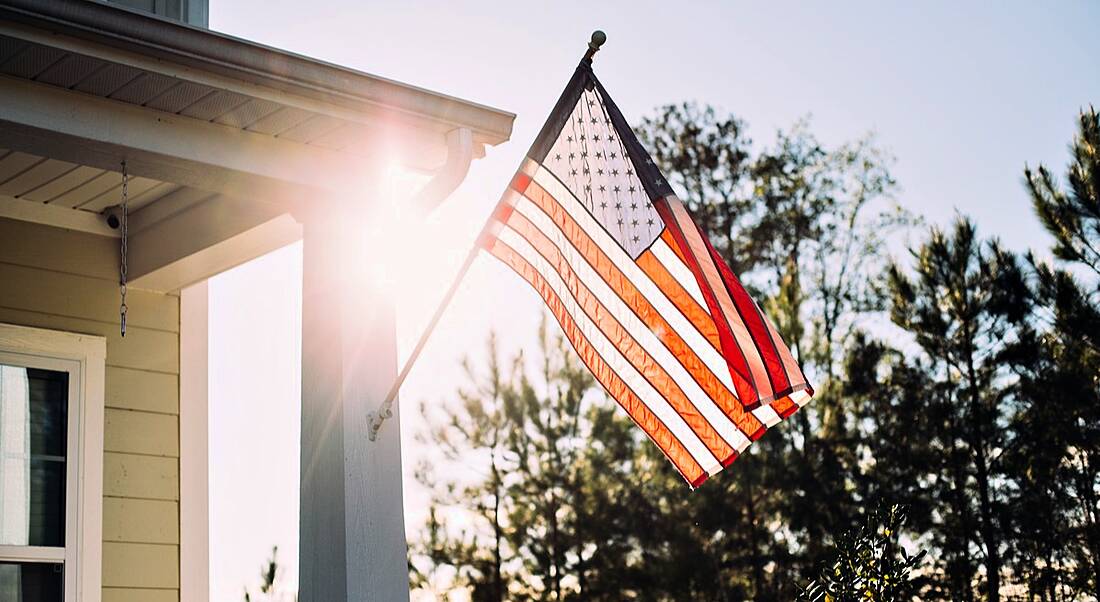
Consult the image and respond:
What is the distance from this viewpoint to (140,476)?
5344 millimetres

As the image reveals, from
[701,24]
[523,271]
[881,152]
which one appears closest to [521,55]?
[701,24]

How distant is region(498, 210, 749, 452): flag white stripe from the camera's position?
163 inches

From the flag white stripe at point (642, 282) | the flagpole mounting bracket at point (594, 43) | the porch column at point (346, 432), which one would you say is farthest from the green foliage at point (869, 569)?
the flagpole mounting bracket at point (594, 43)

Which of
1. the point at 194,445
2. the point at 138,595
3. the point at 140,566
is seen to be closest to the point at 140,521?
the point at 140,566

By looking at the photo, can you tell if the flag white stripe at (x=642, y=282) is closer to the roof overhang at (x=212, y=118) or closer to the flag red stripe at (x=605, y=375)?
the flag red stripe at (x=605, y=375)

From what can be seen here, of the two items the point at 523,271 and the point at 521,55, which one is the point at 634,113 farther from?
the point at 523,271

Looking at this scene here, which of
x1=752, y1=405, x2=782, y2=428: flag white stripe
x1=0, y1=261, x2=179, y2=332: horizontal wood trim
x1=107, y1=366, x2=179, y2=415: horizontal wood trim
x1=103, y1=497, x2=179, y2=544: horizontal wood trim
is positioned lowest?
x1=103, y1=497, x2=179, y2=544: horizontal wood trim

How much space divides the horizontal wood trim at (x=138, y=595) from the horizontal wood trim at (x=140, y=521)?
0.66 ft

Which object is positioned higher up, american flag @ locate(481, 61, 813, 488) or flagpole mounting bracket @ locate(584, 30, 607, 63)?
flagpole mounting bracket @ locate(584, 30, 607, 63)

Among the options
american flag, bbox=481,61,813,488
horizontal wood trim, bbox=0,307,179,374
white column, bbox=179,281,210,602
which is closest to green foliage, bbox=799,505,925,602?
american flag, bbox=481,61,813,488

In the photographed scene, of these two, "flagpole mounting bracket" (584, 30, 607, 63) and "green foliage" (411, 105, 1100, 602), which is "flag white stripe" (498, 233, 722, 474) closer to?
"flagpole mounting bracket" (584, 30, 607, 63)

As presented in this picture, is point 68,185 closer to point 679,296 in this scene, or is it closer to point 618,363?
point 618,363

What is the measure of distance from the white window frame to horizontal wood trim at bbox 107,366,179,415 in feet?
0.25

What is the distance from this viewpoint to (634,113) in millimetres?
21516
